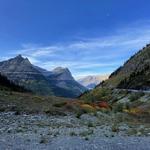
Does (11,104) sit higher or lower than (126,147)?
higher

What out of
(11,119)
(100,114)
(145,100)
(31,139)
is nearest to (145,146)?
(31,139)

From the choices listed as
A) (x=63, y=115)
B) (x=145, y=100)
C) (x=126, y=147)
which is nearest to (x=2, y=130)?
(x=126, y=147)

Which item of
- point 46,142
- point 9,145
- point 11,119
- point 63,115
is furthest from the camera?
point 63,115

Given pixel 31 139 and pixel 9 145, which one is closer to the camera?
pixel 9 145

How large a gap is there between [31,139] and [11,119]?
52.9ft

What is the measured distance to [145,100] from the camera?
110 meters

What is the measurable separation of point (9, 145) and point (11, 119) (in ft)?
62.7

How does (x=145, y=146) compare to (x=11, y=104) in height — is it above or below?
below

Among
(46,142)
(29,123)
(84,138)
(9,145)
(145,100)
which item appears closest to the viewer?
(9,145)

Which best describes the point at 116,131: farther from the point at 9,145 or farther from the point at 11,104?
the point at 11,104

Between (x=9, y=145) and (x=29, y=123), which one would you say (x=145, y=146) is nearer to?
(x=9, y=145)

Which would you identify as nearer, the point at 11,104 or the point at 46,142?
the point at 46,142

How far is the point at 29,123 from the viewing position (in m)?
43.0

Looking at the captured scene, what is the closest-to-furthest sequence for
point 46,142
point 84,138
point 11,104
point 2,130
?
point 46,142 → point 84,138 → point 2,130 → point 11,104
